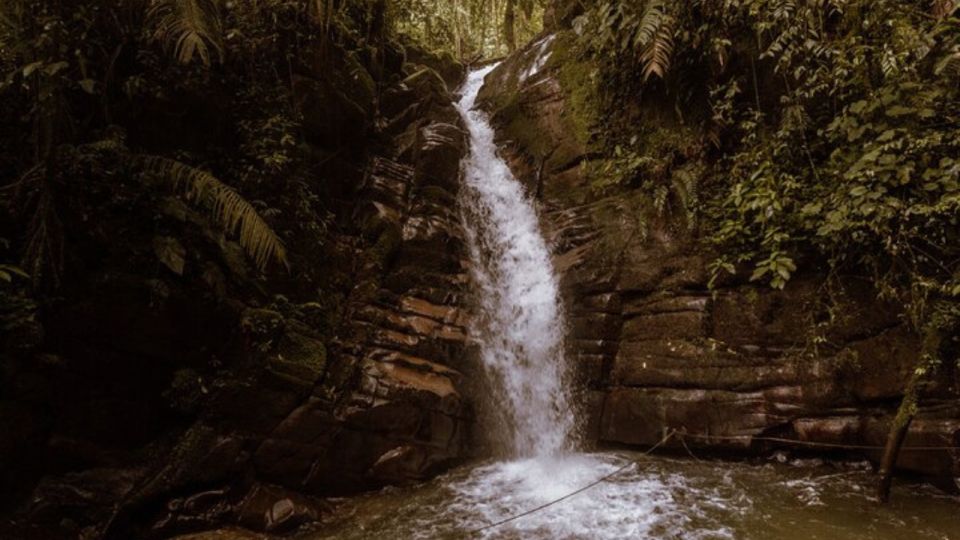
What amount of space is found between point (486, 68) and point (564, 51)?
16.1 feet

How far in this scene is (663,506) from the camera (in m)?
4.63

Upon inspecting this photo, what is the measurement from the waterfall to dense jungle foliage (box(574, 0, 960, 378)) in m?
1.76

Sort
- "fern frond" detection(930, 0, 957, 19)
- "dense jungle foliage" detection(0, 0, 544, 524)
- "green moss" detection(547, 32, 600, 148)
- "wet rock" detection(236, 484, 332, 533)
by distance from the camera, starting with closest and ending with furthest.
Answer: "dense jungle foliage" detection(0, 0, 544, 524)
"wet rock" detection(236, 484, 332, 533)
"fern frond" detection(930, 0, 957, 19)
"green moss" detection(547, 32, 600, 148)

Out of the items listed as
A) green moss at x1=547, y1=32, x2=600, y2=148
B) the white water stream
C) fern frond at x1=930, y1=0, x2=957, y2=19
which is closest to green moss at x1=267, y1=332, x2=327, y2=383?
the white water stream

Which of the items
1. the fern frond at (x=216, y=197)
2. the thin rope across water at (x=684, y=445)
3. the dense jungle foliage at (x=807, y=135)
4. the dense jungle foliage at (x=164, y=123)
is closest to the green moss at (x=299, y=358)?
the dense jungle foliage at (x=164, y=123)

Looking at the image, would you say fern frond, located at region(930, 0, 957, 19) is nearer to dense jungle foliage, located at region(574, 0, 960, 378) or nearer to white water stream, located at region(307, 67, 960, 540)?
dense jungle foliage, located at region(574, 0, 960, 378)

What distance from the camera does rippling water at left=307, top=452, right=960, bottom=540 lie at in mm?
4098

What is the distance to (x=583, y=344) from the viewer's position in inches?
268

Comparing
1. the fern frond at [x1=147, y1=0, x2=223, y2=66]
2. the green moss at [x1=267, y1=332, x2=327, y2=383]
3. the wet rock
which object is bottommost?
the wet rock

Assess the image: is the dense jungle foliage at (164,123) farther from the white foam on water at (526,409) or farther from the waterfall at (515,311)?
the white foam on water at (526,409)

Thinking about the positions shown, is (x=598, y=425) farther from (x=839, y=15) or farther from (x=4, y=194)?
(x=4, y=194)

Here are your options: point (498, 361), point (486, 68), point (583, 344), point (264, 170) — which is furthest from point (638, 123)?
point (486, 68)

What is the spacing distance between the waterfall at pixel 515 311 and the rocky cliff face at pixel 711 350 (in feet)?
1.20

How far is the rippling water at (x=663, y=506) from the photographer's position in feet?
13.4
